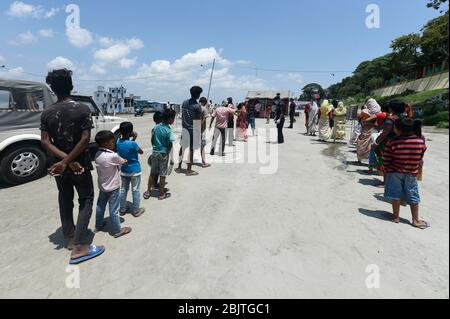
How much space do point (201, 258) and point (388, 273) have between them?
71.2 inches

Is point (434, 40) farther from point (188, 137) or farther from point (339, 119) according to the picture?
point (188, 137)

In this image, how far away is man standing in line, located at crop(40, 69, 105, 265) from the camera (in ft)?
9.19

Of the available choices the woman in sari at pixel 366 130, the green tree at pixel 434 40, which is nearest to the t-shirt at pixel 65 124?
the woman in sari at pixel 366 130

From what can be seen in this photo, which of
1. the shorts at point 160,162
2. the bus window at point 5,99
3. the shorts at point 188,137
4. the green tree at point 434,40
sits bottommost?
the shorts at point 160,162

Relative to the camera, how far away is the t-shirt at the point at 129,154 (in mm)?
3719

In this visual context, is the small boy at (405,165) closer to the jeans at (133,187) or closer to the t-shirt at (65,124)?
the jeans at (133,187)

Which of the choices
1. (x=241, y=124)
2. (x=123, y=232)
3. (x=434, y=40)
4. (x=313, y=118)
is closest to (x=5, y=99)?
(x=123, y=232)

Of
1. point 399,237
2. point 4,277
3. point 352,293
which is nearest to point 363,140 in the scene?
point 399,237

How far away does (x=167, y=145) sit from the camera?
4535 mm

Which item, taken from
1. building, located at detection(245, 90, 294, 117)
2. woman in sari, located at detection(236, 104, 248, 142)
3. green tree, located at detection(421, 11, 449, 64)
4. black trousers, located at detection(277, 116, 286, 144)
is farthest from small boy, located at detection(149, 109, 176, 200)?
building, located at detection(245, 90, 294, 117)

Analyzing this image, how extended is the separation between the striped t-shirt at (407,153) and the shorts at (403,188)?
83 mm

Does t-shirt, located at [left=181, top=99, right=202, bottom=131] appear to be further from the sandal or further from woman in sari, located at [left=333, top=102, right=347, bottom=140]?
woman in sari, located at [left=333, top=102, right=347, bottom=140]

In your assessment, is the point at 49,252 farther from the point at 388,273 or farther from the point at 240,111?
the point at 240,111

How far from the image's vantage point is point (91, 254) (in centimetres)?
301
